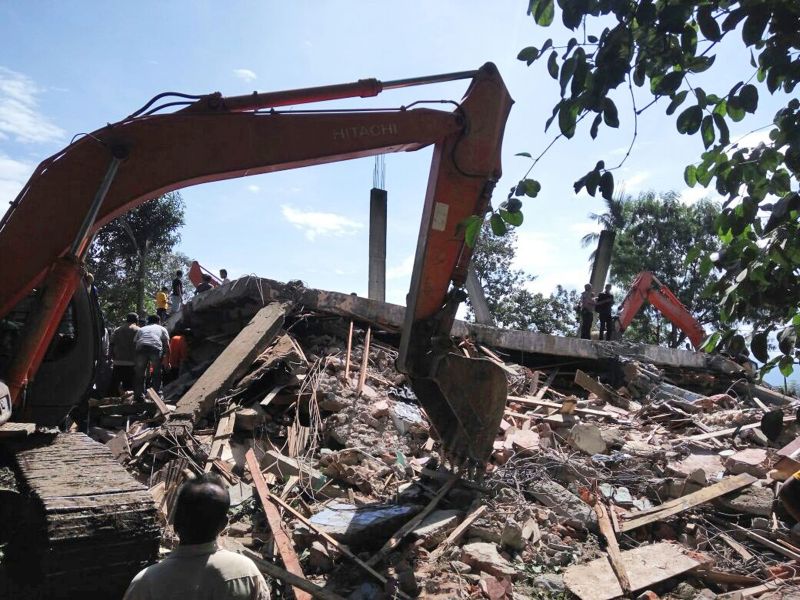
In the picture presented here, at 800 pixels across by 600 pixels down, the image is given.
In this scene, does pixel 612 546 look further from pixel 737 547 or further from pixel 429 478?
pixel 429 478

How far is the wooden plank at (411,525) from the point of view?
4664 mm

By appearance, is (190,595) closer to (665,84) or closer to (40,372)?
(665,84)

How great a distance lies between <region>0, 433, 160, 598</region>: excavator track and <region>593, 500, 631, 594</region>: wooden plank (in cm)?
322

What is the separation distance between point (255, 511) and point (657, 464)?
13.7 ft

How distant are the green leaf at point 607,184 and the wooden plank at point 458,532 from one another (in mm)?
3429

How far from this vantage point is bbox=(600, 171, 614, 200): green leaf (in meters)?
2.10

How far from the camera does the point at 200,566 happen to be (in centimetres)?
207

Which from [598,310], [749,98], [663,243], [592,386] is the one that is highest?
[663,243]

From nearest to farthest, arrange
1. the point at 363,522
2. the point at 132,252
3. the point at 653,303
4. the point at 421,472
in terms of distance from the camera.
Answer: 1. the point at 363,522
2. the point at 421,472
3. the point at 653,303
4. the point at 132,252

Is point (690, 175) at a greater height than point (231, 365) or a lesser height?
greater

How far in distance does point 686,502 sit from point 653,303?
895 centimetres

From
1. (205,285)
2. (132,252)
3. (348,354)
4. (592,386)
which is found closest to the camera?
(348,354)

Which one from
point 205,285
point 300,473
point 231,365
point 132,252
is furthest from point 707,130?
point 132,252

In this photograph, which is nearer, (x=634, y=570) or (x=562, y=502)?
(x=634, y=570)
